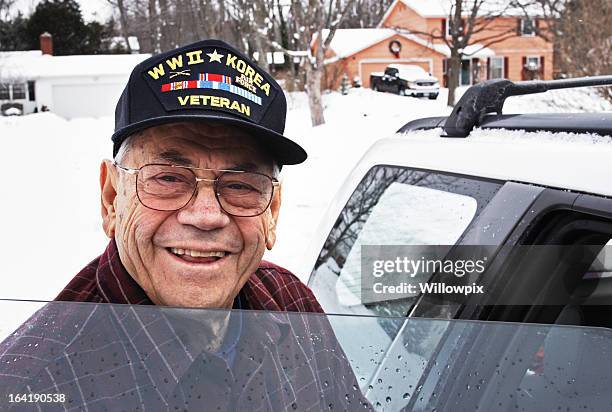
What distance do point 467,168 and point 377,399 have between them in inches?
39.0

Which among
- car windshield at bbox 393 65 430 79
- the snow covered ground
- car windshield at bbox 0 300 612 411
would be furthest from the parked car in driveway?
car windshield at bbox 0 300 612 411

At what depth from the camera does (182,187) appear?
57.7 inches

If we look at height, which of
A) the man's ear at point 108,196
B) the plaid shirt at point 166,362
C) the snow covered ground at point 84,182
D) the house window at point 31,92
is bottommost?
the snow covered ground at point 84,182

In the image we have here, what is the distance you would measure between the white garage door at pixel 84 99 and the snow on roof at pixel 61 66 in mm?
767

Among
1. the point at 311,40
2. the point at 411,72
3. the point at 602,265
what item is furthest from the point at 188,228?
the point at 411,72

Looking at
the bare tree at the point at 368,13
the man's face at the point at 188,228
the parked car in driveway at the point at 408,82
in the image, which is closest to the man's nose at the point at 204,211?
the man's face at the point at 188,228

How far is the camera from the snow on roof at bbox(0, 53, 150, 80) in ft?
146

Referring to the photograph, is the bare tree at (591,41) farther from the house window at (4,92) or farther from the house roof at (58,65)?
the house window at (4,92)

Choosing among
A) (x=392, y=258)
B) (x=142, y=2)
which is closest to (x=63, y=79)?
(x=142, y=2)

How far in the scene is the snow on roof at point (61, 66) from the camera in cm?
4453

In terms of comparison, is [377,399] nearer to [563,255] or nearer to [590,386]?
[590,386]

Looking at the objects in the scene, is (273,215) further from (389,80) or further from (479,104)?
(389,80)

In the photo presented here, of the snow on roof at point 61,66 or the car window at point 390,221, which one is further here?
the snow on roof at point 61,66

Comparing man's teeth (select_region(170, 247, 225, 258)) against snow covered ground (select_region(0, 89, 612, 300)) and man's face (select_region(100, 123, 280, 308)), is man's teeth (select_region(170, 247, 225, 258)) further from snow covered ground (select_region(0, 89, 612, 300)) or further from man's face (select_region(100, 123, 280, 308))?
snow covered ground (select_region(0, 89, 612, 300))
